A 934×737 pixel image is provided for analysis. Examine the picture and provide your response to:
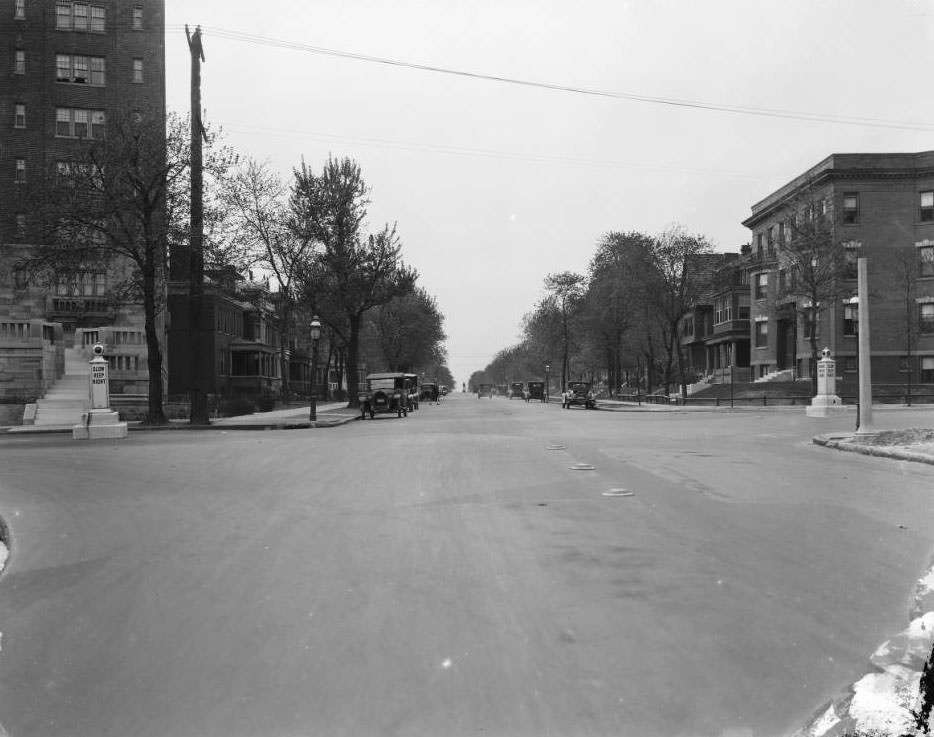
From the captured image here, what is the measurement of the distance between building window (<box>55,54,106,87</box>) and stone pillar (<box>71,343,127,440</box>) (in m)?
26.1

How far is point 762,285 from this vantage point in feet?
200

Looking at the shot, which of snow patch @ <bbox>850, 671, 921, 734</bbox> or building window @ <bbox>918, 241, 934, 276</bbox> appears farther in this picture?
building window @ <bbox>918, 241, 934, 276</bbox>

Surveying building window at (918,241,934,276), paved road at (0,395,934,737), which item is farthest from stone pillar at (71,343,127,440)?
building window at (918,241,934,276)

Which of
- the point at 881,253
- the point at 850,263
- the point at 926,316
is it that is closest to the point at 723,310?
the point at 881,253

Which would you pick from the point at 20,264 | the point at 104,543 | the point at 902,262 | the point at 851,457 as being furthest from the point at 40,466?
the point at 902,262

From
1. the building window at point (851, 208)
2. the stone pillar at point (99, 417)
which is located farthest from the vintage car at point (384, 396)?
the building window at point (851, 208)

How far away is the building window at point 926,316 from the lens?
50438 millimetres

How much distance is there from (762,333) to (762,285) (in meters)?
3.88

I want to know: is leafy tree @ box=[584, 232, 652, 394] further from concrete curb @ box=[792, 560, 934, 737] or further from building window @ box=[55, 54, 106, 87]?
concrete curb @ box=[792, 560, 934, 737]

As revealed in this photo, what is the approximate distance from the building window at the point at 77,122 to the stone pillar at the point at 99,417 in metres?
23.6

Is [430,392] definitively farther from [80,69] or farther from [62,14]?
[62,14]

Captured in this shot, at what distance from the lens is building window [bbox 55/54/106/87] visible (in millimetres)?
44344

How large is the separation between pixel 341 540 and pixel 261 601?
2.06m

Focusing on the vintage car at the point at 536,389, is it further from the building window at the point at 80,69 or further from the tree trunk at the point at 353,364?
the building window at the point at 80,69
